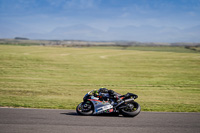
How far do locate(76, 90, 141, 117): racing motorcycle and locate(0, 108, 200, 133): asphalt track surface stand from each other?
11.3 inches

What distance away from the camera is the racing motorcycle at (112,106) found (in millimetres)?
9312

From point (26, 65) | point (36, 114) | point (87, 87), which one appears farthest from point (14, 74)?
point (36, 114)

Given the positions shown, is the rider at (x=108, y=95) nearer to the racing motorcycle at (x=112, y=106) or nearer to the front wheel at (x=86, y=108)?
the racing motorcycle at (x=112, y=106)

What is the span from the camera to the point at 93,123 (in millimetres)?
8227

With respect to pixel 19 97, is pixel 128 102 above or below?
above

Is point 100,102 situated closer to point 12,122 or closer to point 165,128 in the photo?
point 165,128

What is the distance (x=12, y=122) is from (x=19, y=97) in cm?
653

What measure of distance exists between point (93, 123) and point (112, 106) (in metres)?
1.59

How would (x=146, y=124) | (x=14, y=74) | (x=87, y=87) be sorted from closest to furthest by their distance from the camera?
(x=146, y=124) → (x=87, y=87) → (x=14, y=74)

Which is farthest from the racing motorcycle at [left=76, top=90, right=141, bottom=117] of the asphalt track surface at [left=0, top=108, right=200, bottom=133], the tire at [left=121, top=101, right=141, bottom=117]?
the asphalt track surface at [left=0, top=108, right=200, bottom=133]

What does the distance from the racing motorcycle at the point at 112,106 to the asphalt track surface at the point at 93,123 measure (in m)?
0.29

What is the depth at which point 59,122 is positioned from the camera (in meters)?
8.29

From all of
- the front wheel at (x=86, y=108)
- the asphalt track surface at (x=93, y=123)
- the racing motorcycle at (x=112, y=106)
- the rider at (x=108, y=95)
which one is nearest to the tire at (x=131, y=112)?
the racing motorcycle at (x=112, y=106)

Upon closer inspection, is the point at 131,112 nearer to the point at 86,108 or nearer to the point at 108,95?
the point at 108,95
